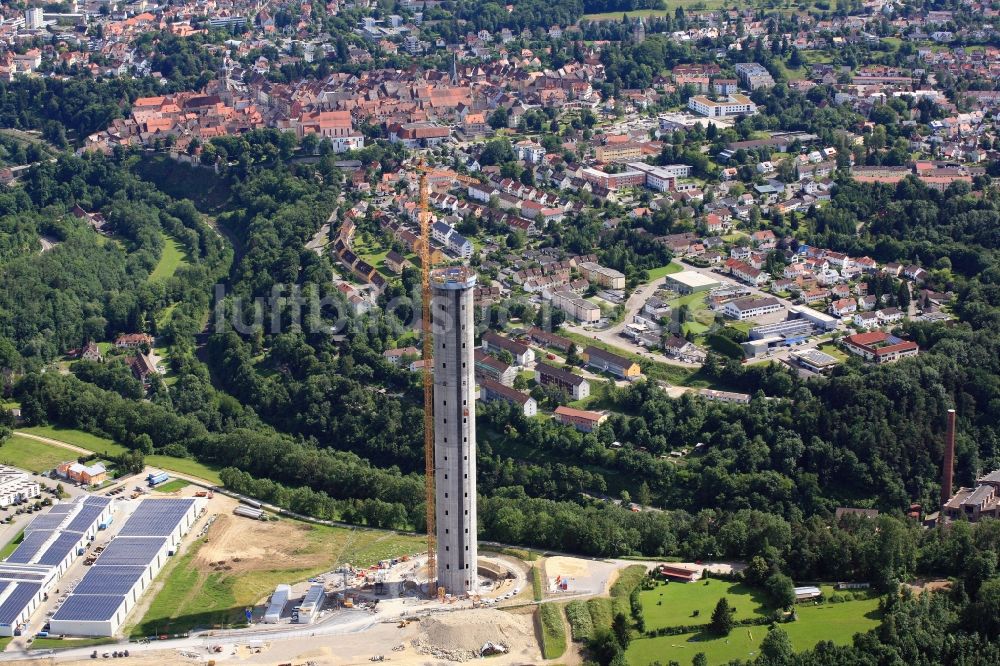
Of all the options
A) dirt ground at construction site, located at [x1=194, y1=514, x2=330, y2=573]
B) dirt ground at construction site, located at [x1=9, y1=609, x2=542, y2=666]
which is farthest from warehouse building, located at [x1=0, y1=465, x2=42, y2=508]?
dirt ground at construction site, located at [x1=9, y1=609, x2=542, y2=666]

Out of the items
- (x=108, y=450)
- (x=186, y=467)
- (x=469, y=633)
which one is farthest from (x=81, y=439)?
(x=469, y=633)

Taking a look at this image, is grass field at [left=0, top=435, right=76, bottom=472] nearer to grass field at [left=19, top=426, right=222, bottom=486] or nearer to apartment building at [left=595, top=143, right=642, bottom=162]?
grass field at [left=19, top=426, right=222, bottom=486]

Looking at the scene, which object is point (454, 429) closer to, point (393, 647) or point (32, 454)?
point (393, 647)

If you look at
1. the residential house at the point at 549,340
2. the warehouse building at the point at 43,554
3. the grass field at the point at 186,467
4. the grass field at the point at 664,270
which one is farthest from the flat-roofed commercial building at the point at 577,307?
the warehouse building at the point at 43,554

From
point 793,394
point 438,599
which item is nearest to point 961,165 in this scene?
point 793,394

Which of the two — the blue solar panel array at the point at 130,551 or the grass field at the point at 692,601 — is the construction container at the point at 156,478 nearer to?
the blue solar panel array at the point at 130,551

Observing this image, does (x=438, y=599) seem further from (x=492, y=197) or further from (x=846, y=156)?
(x=846, y=156)
